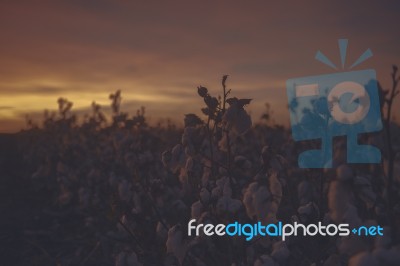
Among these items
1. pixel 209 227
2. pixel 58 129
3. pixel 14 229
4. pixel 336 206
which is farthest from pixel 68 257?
pixel 58 129

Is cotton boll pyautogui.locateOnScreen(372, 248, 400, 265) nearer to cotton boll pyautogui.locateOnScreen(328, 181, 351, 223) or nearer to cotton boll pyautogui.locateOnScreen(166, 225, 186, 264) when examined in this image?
cotton boll pyautogui.locateOnScreen(328, 181, 351, 223)

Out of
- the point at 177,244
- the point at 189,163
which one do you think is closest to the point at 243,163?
the point at 189,163

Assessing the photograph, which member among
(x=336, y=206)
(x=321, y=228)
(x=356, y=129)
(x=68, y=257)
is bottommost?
(x=68, y=257)

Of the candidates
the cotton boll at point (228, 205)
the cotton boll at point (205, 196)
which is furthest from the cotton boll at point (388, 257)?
the cotton boll at point (205, 196)

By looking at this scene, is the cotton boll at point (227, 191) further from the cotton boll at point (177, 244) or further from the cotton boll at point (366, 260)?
the cotton boll at point (366, 260)

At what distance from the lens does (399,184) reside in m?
4.71

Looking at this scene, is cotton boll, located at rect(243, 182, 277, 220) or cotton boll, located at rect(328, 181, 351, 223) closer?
cotton boll, located at rect(328, 181, 351, 223)

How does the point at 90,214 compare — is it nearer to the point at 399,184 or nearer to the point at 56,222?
the point at 56,222

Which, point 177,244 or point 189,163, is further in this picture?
point 189,163

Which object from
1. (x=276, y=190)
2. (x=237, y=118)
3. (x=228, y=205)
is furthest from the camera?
(x=237, y=118)

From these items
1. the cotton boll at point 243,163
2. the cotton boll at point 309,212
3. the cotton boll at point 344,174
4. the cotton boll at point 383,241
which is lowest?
the cotton boll at point 309,212

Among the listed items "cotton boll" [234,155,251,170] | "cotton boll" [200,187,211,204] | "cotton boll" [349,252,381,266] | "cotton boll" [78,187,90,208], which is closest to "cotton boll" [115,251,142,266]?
"cotton boll" [200,187,211,204]

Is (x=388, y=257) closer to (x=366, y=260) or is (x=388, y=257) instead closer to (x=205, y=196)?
(x=366, y=260)

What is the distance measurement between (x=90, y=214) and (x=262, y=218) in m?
5.37
